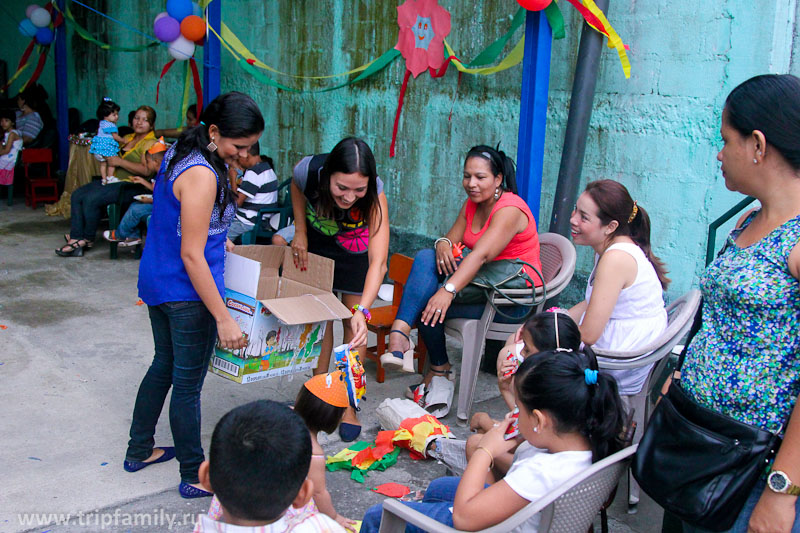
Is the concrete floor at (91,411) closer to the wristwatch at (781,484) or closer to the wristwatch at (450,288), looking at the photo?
the wristwatch at (450,288)

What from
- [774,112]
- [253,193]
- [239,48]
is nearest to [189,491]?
[774,112]

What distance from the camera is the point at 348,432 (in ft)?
11.5

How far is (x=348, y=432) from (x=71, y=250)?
448 cm

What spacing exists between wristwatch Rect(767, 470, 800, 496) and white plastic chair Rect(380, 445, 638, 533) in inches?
15.7

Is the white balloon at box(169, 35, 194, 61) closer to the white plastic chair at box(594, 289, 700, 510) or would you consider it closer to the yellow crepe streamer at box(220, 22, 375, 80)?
the yellow crepe streamer at box(220, 22, 375, 80)

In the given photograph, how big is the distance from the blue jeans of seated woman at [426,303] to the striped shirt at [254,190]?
8.19ft

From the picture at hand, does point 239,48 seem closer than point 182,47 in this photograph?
Yes

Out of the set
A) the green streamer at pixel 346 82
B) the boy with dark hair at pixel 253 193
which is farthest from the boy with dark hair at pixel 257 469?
the green streamer at pixel 346 82

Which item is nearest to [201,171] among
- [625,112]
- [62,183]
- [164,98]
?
[625,112]

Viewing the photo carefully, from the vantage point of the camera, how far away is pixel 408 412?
351cm

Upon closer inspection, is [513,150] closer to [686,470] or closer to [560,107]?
[560,107]

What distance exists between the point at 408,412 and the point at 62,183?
8.12 metres

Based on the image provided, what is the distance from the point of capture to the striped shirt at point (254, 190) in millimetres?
6004

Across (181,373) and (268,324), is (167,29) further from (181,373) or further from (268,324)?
(181,373)
